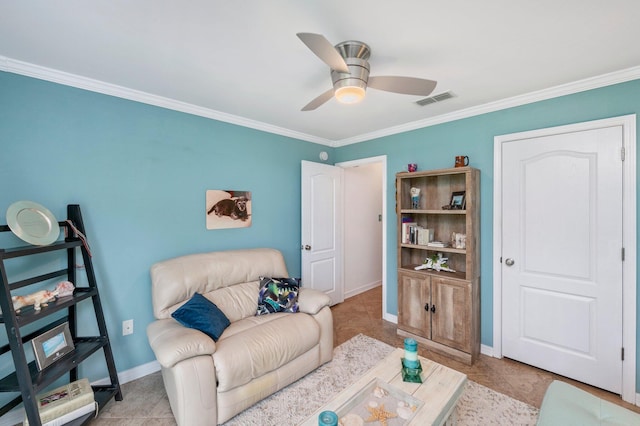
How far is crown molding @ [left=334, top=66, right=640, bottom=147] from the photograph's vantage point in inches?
81.4

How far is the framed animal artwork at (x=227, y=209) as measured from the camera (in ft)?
9.42

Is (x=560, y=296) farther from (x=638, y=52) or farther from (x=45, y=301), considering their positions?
(x=45, y=301)

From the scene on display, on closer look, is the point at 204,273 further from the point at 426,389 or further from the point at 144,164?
the point at 426,389

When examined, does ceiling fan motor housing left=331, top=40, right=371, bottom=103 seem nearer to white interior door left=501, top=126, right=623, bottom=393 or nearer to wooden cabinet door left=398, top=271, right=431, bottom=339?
white interior door left=501, top=126, right=623, bottom=393

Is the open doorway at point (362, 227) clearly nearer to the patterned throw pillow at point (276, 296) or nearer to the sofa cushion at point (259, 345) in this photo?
the patterned throw pillow at point (276, 296)

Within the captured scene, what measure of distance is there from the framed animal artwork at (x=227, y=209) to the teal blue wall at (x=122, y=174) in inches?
2.8

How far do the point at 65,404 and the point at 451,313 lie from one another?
121 inches

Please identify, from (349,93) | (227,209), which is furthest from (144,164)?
(349,93)

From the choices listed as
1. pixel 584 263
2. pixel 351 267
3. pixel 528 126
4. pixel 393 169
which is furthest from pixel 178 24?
pixel 351 267

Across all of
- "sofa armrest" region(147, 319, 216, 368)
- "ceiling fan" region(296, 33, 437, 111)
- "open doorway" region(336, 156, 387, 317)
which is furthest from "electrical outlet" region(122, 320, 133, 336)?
"open doorway" region(336, 156, 387, 317)

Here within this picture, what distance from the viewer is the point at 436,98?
254 cm

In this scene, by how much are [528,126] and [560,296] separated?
5.01 ft

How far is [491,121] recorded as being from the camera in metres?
2.71

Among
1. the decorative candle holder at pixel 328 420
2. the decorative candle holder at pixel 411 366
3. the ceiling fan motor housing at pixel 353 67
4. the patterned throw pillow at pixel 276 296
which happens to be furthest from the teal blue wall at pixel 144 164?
the decorative candle holder at pixel 328 420
